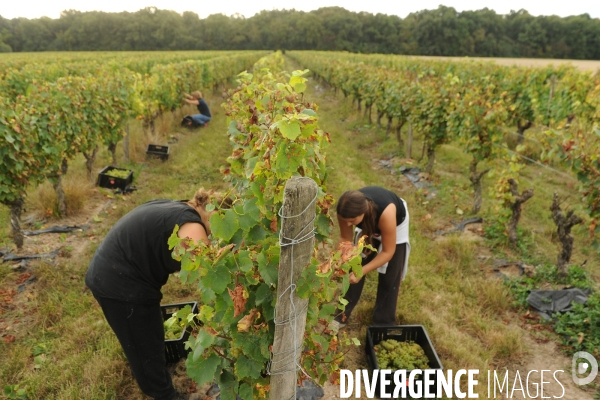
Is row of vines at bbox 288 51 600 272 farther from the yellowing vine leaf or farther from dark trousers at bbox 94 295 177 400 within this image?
dark trousers at bbox 94 295 177 400

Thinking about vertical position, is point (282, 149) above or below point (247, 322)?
above

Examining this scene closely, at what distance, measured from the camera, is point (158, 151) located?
838 cm

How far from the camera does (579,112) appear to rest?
304 inches

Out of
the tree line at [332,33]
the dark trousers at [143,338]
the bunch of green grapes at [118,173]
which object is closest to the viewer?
the dark trousers at [143,338]

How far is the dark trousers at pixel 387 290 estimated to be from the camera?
3334 mm

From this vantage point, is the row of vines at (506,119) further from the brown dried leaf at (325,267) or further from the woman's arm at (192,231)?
the woman's arm at (192,231)

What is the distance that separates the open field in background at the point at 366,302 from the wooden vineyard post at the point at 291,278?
3.07 feet

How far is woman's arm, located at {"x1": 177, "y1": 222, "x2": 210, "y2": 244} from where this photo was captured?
2.04 meters

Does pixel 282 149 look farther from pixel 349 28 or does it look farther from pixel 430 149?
pixel 349 28

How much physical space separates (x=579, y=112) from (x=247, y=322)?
8.83m

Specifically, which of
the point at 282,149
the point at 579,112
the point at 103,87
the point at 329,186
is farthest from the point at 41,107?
the point at 579,112

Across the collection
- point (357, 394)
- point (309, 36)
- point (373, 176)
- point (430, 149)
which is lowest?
point (357, 394)

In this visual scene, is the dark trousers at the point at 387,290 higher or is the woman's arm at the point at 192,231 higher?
the woman's arm at the point at 192,231

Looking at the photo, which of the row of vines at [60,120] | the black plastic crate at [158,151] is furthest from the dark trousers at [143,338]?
the black plastic crate at [158,151]
